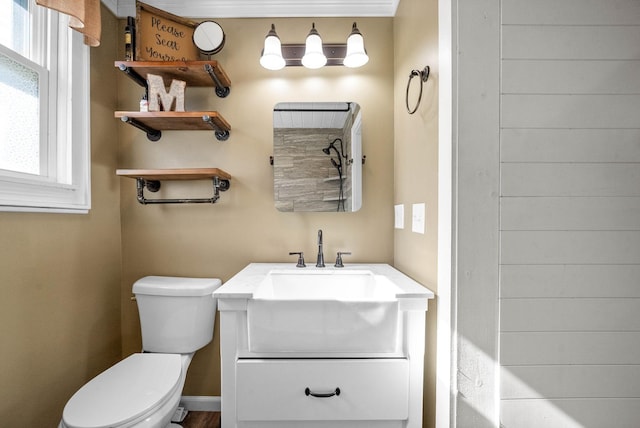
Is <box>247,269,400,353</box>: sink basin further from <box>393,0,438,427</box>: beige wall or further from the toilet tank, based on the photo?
the toilet tank

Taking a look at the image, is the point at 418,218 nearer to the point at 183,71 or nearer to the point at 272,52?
the point at 272,52

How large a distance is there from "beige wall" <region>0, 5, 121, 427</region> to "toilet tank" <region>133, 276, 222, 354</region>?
0.26 meters

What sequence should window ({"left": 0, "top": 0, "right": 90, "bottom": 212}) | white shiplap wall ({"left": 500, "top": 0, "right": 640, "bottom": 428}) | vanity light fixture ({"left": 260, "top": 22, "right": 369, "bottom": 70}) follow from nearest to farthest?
white shiplap wall ({"left": 500, "top": 0, "right": 640, "bottom": 428}), window ({"left": 0, "top": 0, "right": 90, "bottom": 212}), vanity light fixture ({"left": 260, "top": 22, "right": 369, "bottom": 70})

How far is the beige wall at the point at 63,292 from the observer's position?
107cm

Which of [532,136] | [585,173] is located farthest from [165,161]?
[585,173]

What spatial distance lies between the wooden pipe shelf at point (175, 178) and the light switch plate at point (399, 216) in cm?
93

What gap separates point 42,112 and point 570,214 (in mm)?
2087

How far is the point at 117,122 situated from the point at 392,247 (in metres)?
1.71

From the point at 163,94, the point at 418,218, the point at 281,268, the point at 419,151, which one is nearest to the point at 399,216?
the point at 418,218

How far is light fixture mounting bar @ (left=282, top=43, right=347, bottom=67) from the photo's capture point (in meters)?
1.58

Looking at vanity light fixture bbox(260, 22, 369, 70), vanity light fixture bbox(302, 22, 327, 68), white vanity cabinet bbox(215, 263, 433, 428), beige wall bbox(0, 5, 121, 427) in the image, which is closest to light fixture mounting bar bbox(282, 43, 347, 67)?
vanity light fixture bbox(260, 22, 369, 70)

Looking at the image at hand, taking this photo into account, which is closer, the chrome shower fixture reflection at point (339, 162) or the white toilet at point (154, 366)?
the white toilet at point (154, 366)

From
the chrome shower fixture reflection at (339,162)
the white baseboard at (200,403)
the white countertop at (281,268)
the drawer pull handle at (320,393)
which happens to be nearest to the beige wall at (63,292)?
the white baseboard at (200,403)

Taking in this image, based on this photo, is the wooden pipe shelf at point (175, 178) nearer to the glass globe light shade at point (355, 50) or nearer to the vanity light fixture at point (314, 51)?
the vanity light fixture at point (314, 51)
